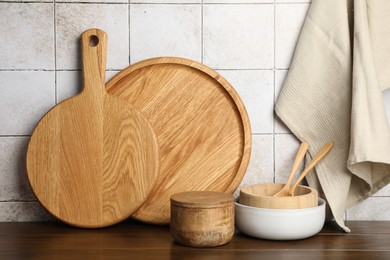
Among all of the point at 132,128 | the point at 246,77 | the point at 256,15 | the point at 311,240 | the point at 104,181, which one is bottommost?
the point at 311,240

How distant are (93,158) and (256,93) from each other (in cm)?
37

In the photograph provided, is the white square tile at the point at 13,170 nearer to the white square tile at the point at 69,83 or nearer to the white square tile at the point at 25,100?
the white square tile at the point at 25,100

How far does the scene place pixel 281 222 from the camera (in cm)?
92

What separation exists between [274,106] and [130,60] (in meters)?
0.32

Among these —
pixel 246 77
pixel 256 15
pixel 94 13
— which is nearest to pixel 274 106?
pixel 246 77

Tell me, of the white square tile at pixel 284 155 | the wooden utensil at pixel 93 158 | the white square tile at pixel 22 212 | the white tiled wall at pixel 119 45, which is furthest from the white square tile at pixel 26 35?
the white square tile at pixel 284 155

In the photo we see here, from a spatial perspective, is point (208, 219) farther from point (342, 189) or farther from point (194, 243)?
point (342, 189)

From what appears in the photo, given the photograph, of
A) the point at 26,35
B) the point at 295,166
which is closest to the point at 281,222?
the point at 295,166

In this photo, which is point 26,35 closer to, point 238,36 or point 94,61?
point 94,61

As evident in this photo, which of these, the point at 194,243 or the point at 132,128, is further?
the point at 132,128

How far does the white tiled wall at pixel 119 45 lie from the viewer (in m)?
1.07

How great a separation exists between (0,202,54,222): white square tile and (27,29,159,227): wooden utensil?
0.08 metres

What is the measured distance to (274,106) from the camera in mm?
1085

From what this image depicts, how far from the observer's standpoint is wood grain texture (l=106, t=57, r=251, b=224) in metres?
1.05
